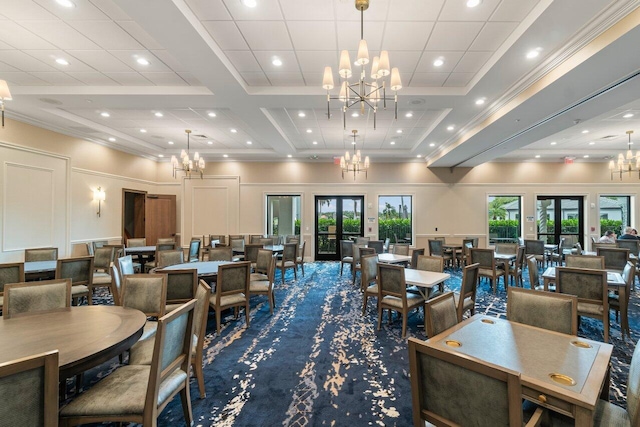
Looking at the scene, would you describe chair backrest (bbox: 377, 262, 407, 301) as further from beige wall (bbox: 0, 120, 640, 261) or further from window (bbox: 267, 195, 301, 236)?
window (bbox: 267, 195, 301, 236)

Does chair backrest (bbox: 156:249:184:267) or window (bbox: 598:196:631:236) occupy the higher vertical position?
window (bbox: 598:196:631:236)

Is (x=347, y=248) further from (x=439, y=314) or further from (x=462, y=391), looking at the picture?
(x=462, y=391)

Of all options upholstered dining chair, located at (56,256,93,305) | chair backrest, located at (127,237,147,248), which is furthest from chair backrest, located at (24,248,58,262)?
chair backrest, located at (127,237,147,248)

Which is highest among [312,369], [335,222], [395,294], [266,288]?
[335,222]

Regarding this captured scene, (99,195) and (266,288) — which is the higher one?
(99,195)

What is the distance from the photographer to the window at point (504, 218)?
32.8 ft

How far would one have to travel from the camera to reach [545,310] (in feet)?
7.31

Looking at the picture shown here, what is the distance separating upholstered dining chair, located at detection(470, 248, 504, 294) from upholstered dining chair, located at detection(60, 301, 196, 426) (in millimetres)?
5565

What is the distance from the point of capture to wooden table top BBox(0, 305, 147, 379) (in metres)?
1.60

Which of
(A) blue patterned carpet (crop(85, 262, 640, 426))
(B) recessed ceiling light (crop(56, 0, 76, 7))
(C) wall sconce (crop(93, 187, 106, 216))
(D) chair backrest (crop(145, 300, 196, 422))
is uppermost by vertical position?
(B) recessed ceiling light (crop(56, 0, 76, 7))

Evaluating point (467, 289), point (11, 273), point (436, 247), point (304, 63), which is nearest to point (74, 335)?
point (11, 273)

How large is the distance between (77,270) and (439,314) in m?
5.03

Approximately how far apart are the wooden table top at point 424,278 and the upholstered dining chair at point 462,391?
2281 millimetres

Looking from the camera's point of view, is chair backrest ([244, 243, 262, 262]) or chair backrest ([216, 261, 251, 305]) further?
chair backrest ([244, 243, 262, 262])
